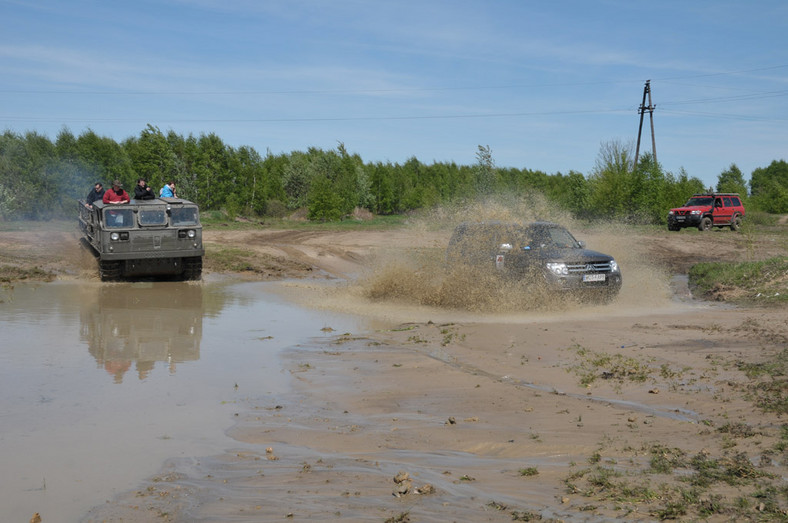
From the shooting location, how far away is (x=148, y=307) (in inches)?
577

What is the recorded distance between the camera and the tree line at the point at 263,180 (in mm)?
39031

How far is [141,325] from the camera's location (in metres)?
12.5

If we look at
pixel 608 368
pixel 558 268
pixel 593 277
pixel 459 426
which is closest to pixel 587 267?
pixel 593 277

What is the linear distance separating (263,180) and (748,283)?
38671mm

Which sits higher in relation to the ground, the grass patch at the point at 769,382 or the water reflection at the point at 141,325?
the grass patch at the point at 769,382

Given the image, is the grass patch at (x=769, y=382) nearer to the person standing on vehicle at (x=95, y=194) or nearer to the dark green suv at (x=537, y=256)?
the dark green suv at (x=537, y=256)

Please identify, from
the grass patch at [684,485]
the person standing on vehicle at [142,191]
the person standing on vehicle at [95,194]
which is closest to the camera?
the grass patch at [684,485]

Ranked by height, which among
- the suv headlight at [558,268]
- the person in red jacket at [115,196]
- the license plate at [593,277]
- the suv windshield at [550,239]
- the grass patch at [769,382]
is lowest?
the grass patch at [769,382]

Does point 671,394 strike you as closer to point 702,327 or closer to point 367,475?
point 367,475

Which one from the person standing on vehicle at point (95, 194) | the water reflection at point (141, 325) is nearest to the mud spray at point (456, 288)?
the water reflection at point (141, 325)

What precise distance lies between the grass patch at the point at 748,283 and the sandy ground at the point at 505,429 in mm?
1935

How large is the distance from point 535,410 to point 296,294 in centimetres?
1132

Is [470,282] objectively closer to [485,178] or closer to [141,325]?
[141,325]

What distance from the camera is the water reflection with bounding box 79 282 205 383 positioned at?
31.8ft
